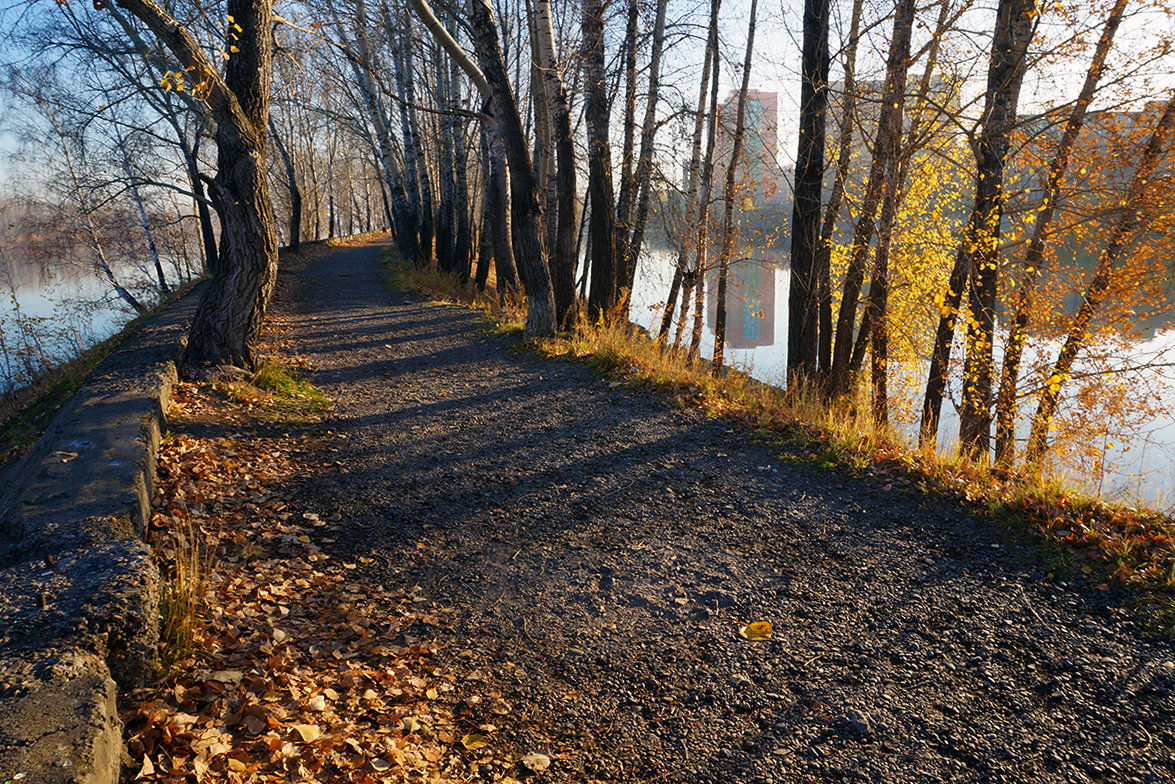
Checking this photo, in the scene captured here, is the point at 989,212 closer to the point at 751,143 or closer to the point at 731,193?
the point at 731,193

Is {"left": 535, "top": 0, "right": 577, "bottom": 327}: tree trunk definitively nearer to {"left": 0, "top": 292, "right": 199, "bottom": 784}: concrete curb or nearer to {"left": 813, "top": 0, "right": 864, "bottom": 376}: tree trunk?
{"left": 813, "top": 0, "right": 864, "bottom": 376}: tree trunk

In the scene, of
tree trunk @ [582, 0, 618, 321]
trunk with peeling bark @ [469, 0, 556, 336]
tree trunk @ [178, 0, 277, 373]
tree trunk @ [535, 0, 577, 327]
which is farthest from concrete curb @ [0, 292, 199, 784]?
tree trunk @ [582, 0, 618, 321]

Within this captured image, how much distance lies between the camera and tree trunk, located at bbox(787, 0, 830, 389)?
805 cm

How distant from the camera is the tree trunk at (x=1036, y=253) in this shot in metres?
8.65

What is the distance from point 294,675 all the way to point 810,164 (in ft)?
26.9

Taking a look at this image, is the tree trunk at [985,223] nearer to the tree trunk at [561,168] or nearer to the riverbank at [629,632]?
the riverbank at [629,632]

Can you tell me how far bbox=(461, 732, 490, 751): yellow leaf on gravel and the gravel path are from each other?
0.08 meters

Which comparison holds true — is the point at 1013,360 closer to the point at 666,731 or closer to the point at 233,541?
the point at 666,731

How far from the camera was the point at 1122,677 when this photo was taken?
2662 millimetres

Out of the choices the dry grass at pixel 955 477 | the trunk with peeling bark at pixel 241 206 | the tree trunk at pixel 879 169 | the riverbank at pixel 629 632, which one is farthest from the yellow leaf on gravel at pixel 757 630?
the tree trunk at pixel 879 169

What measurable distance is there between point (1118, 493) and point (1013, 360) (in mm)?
5993

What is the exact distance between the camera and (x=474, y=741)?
249cm

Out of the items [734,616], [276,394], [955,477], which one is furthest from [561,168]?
[734,616]

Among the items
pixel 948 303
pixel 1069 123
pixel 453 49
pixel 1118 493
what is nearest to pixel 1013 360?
pixel 948 303
